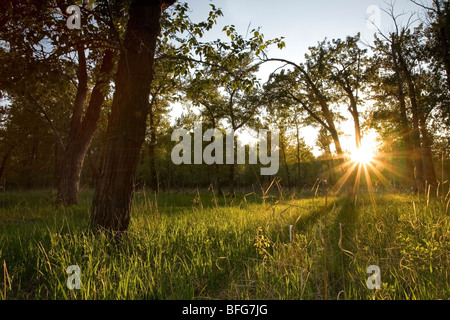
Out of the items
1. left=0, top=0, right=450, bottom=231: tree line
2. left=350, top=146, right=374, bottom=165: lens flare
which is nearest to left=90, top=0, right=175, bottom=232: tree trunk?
left=0, top=0, right=450, bottom=231: tree line

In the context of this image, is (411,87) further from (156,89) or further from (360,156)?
(156,89)

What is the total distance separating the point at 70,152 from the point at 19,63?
238 inches

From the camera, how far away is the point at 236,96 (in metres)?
Answer: 21.2

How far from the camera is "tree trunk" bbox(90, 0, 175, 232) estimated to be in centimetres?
423

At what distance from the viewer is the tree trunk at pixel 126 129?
4227 millimetres

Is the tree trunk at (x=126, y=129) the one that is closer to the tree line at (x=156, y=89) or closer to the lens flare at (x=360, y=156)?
the tree line at (x=156, y=89)

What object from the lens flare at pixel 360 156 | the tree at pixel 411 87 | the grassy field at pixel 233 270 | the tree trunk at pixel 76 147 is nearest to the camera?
the grassy field at pixel 233 270

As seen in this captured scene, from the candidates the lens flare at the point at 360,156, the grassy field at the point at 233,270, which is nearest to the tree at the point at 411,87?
the lens flare at the point at 360,156

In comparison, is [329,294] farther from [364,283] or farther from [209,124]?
[209,124]

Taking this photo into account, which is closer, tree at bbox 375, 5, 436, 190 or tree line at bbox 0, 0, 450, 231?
tree line at bbox 0, 0, 450, 231

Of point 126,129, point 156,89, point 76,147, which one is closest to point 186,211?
point 126,129

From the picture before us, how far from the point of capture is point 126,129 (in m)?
4.23

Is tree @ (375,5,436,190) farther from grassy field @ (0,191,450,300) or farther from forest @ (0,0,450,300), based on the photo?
grassy field @ (0,191,450,300)

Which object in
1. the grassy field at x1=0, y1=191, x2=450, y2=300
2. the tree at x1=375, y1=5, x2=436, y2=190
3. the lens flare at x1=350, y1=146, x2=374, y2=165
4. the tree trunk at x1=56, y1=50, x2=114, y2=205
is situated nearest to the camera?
the grassy field at x1=0, y1=191, x2=450, y2=300
